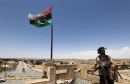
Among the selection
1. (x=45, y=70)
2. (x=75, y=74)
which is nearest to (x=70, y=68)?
(x=75, y=74)

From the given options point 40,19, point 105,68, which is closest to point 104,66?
point 105,68

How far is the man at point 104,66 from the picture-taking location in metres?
3.57

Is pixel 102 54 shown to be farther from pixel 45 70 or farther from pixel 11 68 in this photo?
pixel 11 68

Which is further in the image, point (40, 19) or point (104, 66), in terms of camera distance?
point (40, 19)

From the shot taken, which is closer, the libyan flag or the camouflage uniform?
the camouflage uniform

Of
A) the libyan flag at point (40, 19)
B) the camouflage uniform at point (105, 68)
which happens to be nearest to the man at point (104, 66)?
the camouflage uniform at point (105, 68)

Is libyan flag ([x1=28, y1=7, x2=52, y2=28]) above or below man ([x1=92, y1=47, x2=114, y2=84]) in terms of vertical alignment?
above

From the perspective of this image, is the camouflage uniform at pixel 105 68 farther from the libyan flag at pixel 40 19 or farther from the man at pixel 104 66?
the libyan flag at pixel 40 19

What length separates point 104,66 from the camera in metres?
3.62

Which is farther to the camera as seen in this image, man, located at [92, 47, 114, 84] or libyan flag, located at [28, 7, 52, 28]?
libyan flag, located at [28, 7, 52, 28]

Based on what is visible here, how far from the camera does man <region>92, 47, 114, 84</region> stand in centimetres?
357

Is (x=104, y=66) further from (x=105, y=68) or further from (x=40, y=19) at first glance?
(x=40, y=19)

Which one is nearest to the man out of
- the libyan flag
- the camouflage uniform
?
the camouflage uniform

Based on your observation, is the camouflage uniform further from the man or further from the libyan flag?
the libyan flag
